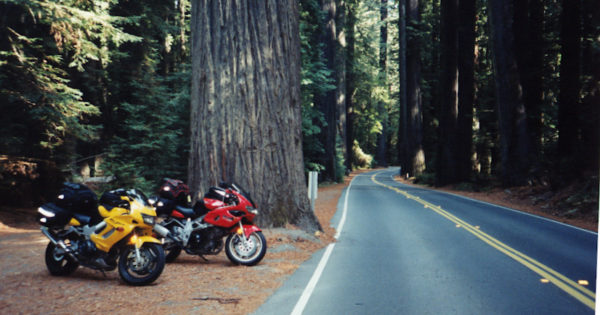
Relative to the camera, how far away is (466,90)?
28953mm

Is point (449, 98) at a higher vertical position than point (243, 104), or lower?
higher

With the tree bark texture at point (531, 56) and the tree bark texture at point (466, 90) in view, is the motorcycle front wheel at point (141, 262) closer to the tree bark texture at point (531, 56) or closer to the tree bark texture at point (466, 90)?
the tree bark texture at point (531, 56)

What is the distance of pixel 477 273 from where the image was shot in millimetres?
7422

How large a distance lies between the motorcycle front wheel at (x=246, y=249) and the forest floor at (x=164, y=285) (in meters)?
0.14

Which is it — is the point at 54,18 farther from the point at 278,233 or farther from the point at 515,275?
the point at 515,275

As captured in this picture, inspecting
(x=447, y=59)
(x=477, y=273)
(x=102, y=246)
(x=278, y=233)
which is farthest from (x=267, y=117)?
(x=447, y=59)

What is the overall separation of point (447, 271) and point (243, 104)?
5059 millimetres

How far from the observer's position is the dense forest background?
1454 centimetres

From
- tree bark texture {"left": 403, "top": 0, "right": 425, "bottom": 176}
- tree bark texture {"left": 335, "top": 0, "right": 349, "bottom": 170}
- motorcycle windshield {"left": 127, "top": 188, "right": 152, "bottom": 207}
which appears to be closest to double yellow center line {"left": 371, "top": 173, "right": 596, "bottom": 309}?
motorcycle windshield {"left": 127, "top": 188, "right": 152, "bottom": 207}

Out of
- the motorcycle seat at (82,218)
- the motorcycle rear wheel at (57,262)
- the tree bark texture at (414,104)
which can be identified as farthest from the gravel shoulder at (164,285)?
the tree bark texture at (414,104)

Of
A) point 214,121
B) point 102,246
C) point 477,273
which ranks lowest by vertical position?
point 477,273

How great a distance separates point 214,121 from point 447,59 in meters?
25.8

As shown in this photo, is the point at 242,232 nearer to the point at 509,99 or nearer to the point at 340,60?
the point at 509,99

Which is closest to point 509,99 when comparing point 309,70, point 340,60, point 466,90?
point 466,90
